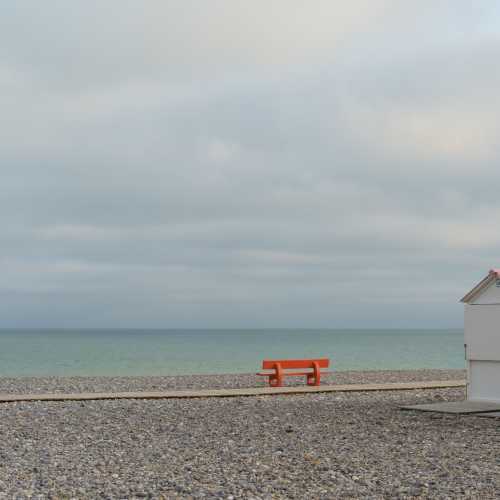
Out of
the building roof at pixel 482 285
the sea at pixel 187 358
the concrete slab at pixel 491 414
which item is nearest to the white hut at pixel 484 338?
the building roof at pixel 482 285

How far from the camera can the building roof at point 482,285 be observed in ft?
47.2

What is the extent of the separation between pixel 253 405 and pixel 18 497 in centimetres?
816

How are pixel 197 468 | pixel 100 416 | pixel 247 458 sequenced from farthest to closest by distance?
1. pixel 100 416
2. pixel 247 458
3. pixel 197 468

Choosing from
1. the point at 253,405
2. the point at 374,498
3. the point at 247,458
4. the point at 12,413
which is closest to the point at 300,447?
the point at 247,458

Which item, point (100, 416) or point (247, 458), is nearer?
point (247, 458)

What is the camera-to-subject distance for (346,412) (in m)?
14.1

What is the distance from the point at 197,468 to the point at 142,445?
1.90 metres

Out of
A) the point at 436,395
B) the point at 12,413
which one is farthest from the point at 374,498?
the point at 436,395

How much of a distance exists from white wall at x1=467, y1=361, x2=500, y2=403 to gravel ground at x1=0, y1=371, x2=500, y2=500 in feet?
4.78

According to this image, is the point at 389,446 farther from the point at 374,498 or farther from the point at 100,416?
the point at 100,416

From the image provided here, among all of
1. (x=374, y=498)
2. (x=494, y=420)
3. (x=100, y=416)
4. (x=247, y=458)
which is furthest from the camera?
(x=100, y=416)

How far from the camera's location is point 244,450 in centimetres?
1002

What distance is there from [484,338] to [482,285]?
980 mm

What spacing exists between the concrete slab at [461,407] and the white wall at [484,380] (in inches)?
5.1
